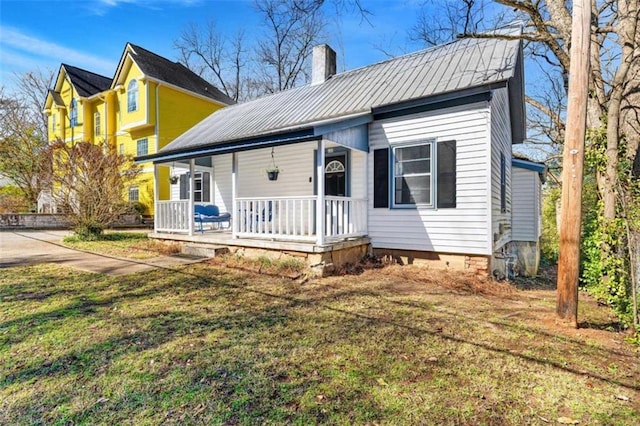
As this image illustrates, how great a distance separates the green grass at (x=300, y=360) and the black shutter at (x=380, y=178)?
8.89ft

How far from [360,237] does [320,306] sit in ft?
10.1

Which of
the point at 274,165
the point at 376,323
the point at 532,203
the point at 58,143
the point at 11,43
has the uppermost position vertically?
the point at 11,43

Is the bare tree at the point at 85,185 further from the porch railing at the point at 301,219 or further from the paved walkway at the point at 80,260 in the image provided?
the porch railing at the point at 301,219

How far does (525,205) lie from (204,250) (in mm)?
10038

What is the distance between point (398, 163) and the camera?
7.09 metres

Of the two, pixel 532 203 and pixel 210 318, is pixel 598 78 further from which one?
pixel 210 318

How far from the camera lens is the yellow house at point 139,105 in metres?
18.0

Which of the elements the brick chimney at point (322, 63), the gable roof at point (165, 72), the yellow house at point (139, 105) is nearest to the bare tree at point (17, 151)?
the yellow house at point (139, 105)

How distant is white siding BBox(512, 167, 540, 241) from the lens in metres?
10.9

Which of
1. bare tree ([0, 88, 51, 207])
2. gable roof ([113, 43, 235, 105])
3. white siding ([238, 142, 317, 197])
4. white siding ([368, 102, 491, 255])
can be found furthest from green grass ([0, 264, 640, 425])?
bare tree ([0, 88, 51, 207])

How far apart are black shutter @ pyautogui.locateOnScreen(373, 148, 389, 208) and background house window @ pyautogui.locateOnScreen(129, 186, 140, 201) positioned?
1649 centimetres

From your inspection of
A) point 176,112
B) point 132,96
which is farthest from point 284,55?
point 132,96

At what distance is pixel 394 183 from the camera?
23.4 ft

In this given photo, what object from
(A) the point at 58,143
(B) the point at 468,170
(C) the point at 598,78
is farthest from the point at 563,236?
(A) the point at 58,143
